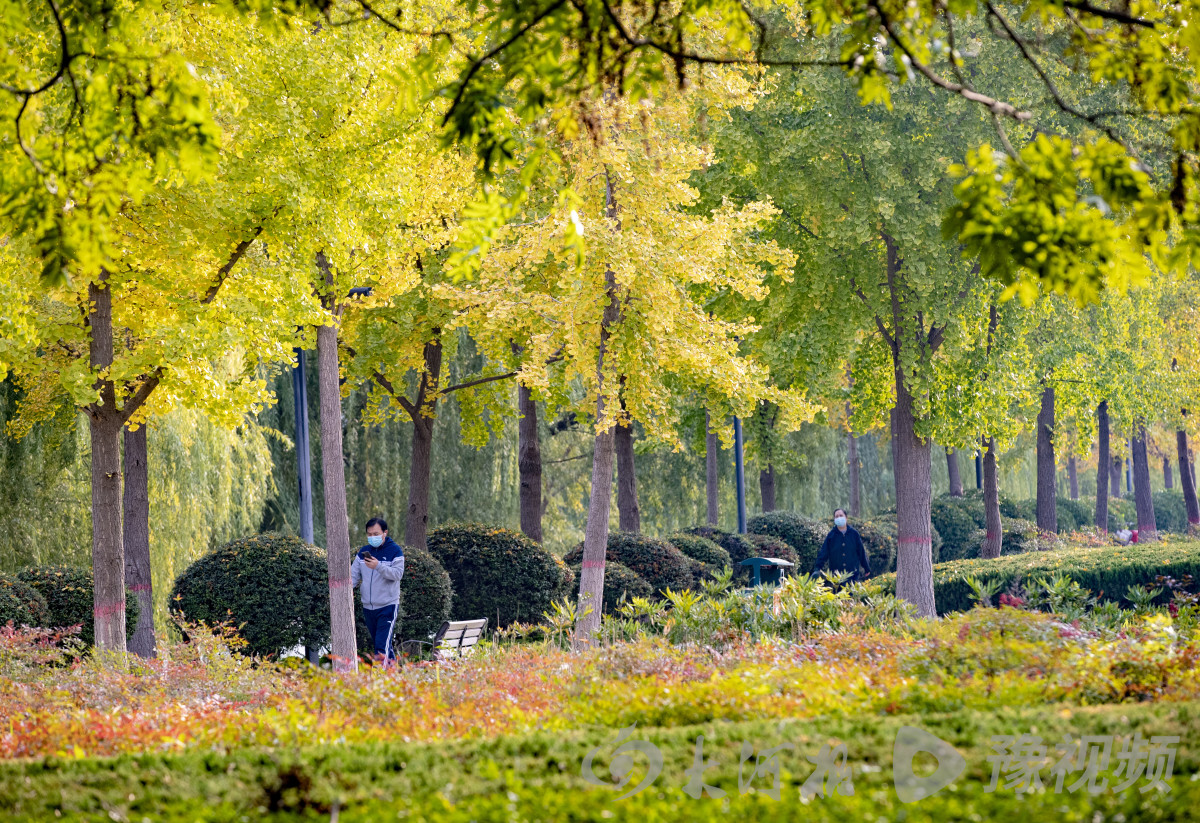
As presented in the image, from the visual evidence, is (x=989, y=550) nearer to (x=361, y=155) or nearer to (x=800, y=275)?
(x=800, y=275)

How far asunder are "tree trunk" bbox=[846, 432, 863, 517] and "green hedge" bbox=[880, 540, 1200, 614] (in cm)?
1244

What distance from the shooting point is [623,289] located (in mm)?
11211

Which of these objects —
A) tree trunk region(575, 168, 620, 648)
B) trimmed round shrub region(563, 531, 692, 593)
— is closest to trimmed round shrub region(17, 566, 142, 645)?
tree trunk region(575, 168, 620, 648)

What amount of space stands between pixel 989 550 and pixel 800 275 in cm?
957

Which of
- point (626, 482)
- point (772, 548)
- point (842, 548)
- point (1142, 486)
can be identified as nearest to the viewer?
point (842, 548)

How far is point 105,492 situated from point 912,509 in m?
9.39

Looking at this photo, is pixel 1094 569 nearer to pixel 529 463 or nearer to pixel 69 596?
pixel 529 463

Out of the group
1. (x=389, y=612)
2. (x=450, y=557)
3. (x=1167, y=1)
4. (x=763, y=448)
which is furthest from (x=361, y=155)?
(x=763, y=448)

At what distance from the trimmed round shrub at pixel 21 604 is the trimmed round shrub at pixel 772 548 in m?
11.6

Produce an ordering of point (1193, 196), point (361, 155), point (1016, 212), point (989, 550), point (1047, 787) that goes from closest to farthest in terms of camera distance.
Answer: point (1047, 787), point (1016, 212), point (1193, 196), point (361, 155), point (989, 550)

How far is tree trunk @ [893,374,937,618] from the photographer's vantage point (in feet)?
43.8

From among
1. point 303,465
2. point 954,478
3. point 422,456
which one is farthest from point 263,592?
point 954,478

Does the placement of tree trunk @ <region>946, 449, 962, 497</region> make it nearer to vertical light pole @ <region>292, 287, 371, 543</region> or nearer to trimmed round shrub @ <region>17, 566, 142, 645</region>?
vertical light pole @ <region>292, 287, 371, 543</region>

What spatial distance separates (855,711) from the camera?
211 inches
